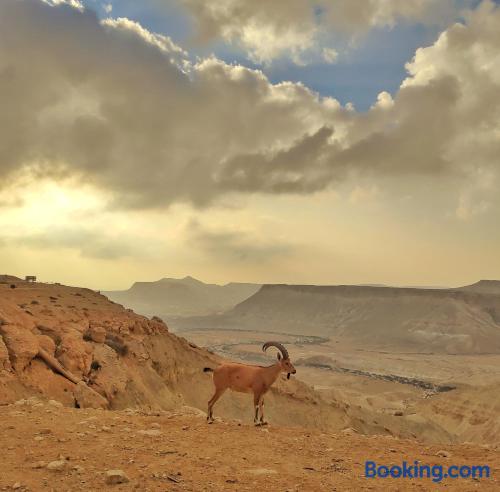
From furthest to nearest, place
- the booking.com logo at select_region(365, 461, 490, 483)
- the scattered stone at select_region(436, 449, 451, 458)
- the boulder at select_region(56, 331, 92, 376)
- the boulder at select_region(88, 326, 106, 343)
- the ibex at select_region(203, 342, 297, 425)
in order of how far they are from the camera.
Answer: the boulder at select_region(88, 326, 106, 343)
the boulder at select_region(56, 331, 92, 376)
the ibex at select_region(203, 342, 297, 425)
the scattered stone at select_region(436, 449, 451, 458)
the booking.com logo at select_region(365, 461, 490, 483)

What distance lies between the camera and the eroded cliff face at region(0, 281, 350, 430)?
18562 millimetres

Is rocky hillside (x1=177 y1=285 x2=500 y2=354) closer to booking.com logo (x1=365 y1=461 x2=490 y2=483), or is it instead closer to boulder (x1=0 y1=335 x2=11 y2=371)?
boulder (x1=0 y1=335 x2=11 y2=371)

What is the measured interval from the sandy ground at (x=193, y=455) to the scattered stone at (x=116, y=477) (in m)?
0.09

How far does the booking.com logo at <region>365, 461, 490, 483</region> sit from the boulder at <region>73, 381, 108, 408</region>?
1343cm

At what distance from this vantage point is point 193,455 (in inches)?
343

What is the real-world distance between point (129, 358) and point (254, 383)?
58.4 feet

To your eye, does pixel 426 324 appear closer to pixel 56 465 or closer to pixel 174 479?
pixel 174 479

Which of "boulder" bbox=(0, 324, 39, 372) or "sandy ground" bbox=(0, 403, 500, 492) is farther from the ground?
"boulder" bbox=(0, 324, 39, 372)

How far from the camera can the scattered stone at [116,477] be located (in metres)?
7.12

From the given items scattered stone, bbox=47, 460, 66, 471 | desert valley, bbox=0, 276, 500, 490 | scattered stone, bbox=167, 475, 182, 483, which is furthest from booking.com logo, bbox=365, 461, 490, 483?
scattered stone, bbox=47, 460, 66, 471

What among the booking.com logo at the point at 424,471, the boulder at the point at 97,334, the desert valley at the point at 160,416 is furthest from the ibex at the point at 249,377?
the boulder at the point at 97,334

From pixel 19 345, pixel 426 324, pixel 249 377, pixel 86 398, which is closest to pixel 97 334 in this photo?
pixel 19 345

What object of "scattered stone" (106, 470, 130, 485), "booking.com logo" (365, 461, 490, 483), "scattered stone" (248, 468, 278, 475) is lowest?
"booking.com logo" (365, 461, 490, 483)

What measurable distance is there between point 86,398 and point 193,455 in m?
12.0
